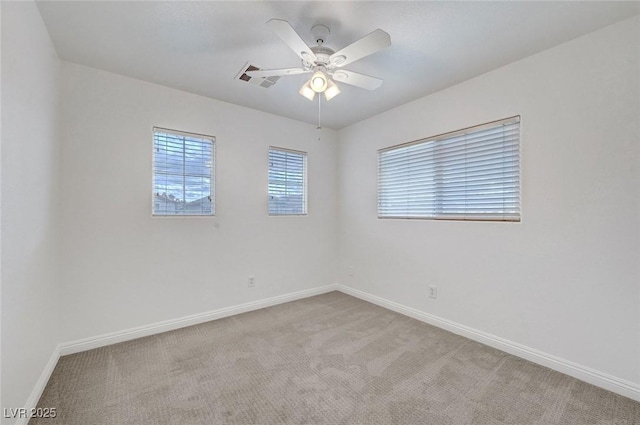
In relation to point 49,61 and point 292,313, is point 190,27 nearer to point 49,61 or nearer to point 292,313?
point 49,61

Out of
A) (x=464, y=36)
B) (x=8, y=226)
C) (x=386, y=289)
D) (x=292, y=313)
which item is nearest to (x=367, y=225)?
(x=386, y=289)

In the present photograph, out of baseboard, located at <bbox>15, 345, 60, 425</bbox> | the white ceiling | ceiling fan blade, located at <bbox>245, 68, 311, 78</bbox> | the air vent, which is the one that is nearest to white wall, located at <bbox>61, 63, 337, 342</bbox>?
baseboard, located at <bbox>15, 345, 60, 425</bbox>

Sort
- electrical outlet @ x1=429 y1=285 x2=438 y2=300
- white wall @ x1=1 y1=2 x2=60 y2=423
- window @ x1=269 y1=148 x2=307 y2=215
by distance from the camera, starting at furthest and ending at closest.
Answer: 1. window @ x1=269 y1=148 x2=307 y2=215
2. electrical outlet @ x1=429 y1=285 x2=438 y2=300
3. white wall @ x1=1 y1=2 x2=60 y2=423

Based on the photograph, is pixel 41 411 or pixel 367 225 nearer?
pixel 41 411

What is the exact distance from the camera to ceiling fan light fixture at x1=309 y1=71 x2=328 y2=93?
6.18 ft

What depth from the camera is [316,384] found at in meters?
1.95

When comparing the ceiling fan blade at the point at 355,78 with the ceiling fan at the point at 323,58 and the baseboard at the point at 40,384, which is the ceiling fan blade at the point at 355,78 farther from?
the baseboard at the point at 40,384

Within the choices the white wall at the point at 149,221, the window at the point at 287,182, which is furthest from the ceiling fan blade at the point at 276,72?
the window at the point at 287,182

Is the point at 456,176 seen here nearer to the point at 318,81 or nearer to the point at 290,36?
the point at 318,81

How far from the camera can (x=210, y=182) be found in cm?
320

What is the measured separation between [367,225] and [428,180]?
1.08m

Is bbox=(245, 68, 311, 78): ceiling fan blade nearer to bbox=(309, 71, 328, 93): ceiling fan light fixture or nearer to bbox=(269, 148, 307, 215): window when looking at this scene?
bbox=(309, 71, 328, 93): ceiling fan light fixture

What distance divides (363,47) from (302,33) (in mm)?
581

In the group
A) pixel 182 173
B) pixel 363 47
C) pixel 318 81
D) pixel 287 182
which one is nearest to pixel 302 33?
pixel 318 81
